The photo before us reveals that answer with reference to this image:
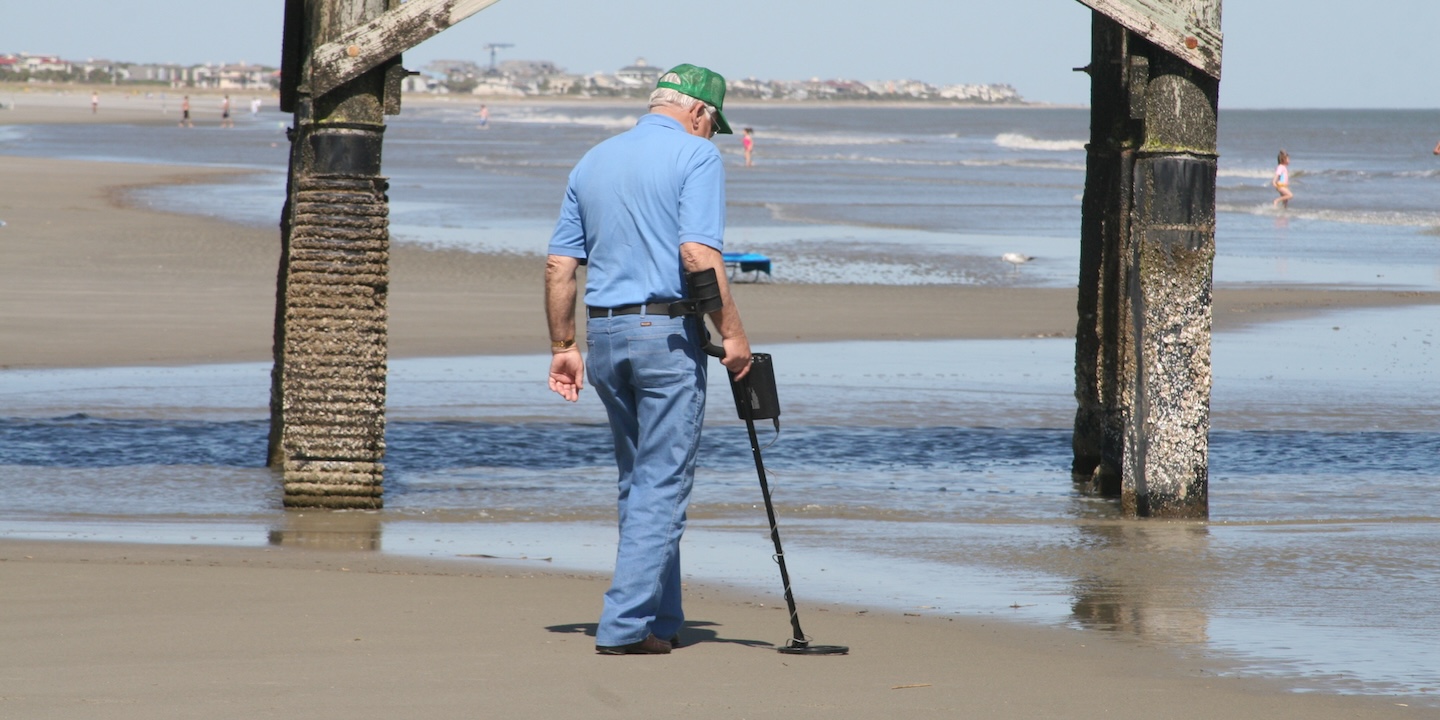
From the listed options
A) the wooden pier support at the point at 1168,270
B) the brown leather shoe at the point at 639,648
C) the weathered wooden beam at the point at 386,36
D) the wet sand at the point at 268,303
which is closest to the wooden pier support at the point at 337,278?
the weathered wooden beam at the point at 386,36

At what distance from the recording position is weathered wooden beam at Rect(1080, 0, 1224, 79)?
7.23 m

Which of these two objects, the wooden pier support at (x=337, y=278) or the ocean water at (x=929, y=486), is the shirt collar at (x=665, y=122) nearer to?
the ocean water at (x=929, y=486)

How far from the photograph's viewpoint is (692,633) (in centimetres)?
542

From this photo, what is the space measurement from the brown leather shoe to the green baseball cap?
155 centimetres

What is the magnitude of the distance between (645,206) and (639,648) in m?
1.32

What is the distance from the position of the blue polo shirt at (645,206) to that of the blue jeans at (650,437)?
108 millimetres

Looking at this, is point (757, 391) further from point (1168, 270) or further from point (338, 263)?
point (1168, 270)

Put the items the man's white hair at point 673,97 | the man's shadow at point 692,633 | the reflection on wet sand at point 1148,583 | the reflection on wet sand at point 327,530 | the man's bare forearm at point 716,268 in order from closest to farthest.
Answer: the man's bare forearm at point 716,268, the man's white hair at point 673,97, the man's shadow at point 692,633, the reflection on wet sand at point 1148,583, the reflection on wet sand at point 327,530

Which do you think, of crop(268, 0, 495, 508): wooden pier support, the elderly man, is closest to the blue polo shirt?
the elderly man

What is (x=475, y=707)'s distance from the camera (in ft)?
14.5

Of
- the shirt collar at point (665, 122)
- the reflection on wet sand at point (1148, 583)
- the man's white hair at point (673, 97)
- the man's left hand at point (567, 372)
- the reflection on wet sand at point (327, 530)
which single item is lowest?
the reflection on wet sand at point (327, 530)

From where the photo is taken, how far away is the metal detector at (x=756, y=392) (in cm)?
491

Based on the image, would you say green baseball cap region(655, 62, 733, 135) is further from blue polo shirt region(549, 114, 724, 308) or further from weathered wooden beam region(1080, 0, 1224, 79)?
weathered wooden beam region(1080, 0, 1224, 79)

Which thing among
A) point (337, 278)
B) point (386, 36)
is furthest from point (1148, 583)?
point (386, 36)
